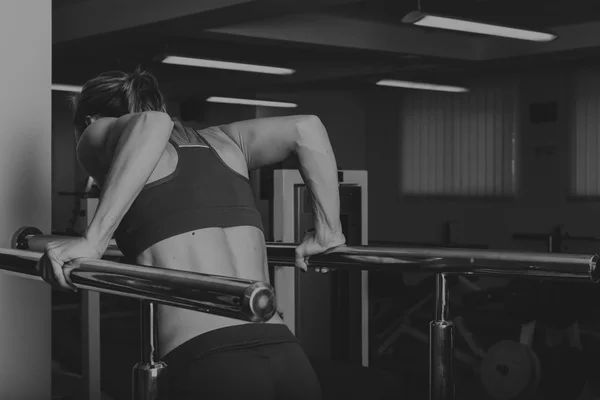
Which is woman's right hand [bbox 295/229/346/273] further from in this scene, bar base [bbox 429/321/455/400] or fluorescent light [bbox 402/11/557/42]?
fluorescent light [bbox 402/11/557/42]

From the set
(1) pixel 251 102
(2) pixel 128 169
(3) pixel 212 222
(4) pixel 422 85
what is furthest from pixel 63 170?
(2) pixel 128 169

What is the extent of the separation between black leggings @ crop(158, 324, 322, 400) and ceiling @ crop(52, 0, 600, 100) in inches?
159

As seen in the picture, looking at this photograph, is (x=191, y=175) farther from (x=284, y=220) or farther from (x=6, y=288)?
(x=284, y=220)

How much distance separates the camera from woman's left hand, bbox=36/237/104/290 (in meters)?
0.93

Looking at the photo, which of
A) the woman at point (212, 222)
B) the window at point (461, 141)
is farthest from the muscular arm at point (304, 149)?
the window at point (461, 141)

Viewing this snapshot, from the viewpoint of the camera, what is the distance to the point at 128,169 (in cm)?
105

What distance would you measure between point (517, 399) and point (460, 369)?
49.4 inches

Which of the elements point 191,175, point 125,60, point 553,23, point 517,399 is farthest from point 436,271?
point 125,60

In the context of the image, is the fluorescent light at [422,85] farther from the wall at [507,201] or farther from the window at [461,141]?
the wall at [507,201]

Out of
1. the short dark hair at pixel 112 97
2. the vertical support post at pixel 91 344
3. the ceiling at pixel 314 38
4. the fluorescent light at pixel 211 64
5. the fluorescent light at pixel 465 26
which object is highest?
the ceiling at pixel 314 38

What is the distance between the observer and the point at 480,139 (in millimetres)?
8414

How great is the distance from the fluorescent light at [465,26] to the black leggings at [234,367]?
4.13 meters

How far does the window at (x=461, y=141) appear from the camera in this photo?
8.26 m

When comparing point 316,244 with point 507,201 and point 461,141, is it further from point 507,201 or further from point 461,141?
point 461,141
